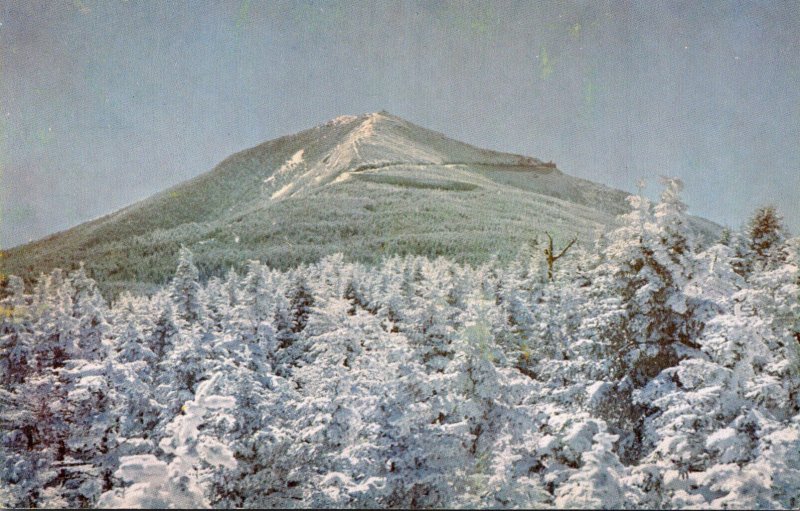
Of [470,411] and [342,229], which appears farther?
[342,229]

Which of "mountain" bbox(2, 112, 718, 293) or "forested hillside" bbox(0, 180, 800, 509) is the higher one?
"mountain" bbox(2, 112, 718, 293)

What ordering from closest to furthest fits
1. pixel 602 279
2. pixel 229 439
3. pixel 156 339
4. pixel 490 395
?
pixel 490 395 → pixel 229 439 → pixel 602 279 → pixel 156 339

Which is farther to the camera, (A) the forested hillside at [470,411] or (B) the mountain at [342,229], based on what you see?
(B) the mountain at [342,229]

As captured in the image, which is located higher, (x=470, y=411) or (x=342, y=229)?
(x=342, y=229)

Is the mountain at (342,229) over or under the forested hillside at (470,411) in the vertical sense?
over

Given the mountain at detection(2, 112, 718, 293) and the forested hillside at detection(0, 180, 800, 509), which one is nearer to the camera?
the forested hillside at detection(0, 180, 800, 509)

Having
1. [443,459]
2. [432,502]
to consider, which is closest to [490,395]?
[443,459]

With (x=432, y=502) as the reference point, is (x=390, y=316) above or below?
above

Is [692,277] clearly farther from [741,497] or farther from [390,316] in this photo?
[390,316]
